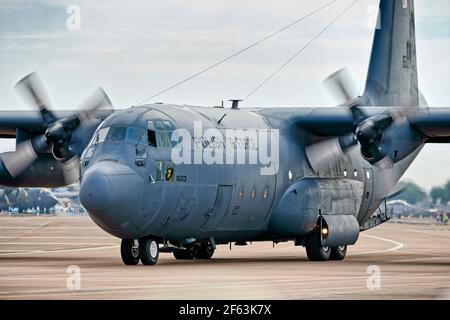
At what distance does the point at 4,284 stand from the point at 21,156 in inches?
501

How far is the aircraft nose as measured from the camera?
981 inches

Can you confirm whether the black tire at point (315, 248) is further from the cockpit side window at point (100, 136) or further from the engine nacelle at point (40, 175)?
the engine nacelle at point (40, 175)

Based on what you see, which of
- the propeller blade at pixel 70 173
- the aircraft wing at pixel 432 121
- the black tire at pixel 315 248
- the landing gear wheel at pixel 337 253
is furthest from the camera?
the propeller blade at pixel 70 173

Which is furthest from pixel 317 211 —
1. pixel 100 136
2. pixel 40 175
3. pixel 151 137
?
pixel 40 175

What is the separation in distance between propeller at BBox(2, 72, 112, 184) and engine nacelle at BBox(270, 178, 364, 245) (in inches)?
235

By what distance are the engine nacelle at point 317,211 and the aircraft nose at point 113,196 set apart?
5807mm

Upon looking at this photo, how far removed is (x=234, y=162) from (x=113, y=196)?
4746 millimetres

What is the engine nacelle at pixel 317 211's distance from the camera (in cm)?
3036

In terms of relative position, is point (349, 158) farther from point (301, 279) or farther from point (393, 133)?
point (301, 279)

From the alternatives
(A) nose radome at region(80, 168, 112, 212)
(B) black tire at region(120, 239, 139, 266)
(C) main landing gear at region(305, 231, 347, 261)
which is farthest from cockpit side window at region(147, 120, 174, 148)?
(C) main landing gear at region(305, 231, 347, 261)

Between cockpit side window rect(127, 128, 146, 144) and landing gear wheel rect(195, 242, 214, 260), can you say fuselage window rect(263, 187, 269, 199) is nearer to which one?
landing gear wheel rect(195, 242, 214, 260)

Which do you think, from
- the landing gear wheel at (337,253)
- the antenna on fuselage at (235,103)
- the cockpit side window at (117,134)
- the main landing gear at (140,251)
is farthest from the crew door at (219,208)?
the landing gear wheel at (337,253)

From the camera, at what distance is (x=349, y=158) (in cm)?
3341

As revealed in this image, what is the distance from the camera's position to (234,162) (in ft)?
94.5
